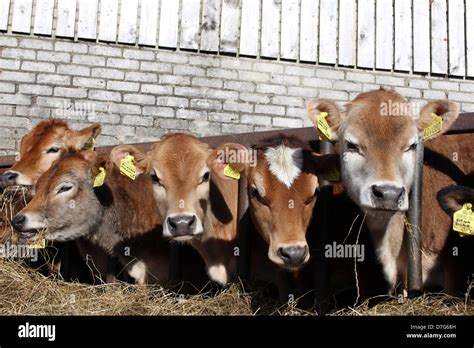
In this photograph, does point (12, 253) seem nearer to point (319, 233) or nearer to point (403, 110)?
point (319, 233)

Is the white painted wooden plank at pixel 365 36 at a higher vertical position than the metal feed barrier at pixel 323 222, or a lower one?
higher

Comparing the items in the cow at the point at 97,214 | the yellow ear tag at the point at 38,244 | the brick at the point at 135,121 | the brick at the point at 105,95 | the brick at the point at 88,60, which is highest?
the brick at the point at 88,60

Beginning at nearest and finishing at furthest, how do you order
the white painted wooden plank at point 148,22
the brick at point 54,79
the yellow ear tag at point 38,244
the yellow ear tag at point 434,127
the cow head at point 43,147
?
the yellow ear tag at point 434,127
the yellow ear tag at point 38,244
the cow head at point 43,147
the brick at point 54,79
the white painted wooden plank at point 148,22

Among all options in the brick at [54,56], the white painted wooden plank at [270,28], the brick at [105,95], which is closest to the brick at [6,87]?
the brick at [54,56]

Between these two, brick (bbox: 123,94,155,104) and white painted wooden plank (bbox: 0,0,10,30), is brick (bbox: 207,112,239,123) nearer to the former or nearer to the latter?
brick (bbox: 123,94,155,104)

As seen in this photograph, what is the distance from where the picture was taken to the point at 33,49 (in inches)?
388

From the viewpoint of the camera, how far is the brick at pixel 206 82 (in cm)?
1011

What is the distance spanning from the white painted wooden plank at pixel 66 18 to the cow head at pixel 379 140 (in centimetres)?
552

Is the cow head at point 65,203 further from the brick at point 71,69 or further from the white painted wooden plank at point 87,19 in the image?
the white painted wooden plank at point 87,19

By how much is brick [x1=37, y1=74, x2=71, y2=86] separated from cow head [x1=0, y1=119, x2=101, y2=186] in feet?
7.73

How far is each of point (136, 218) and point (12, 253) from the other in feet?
3.65
